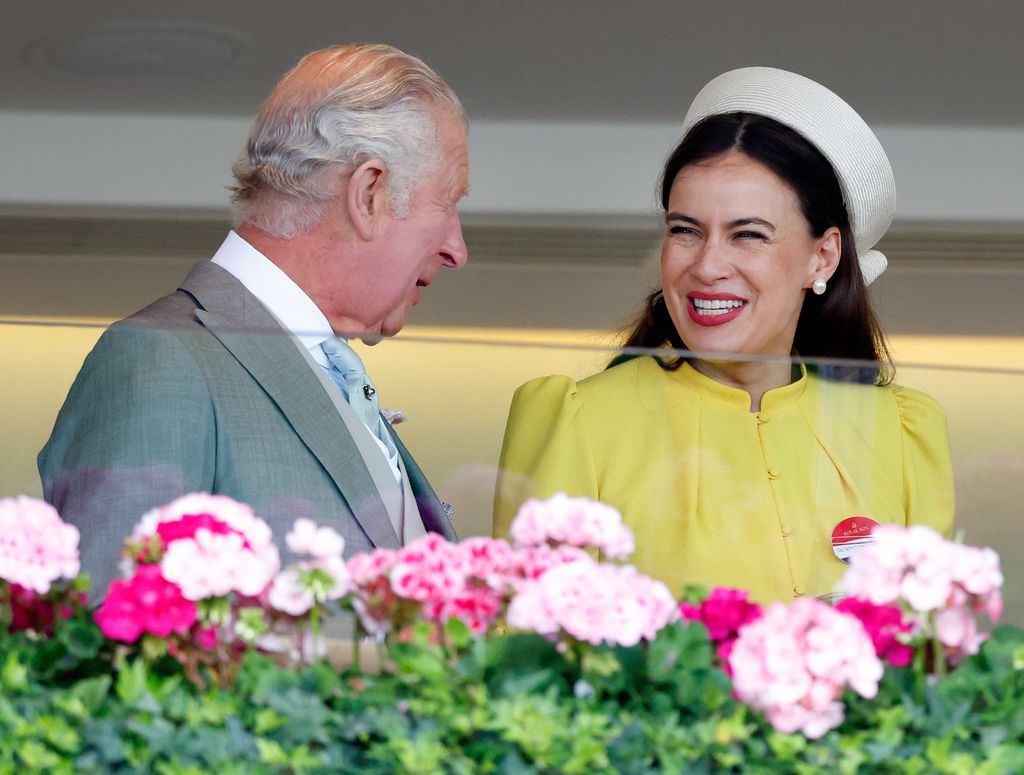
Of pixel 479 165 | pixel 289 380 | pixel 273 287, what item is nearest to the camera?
pixel 289 380

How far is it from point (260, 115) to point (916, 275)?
4482mm

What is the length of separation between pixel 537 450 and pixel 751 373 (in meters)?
0.20

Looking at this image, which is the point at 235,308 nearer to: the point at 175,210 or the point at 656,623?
the point at 656,623

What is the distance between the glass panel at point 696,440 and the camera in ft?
3.84

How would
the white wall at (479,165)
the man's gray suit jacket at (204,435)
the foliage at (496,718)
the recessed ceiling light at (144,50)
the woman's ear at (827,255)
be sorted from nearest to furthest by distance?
the foliage at (496,718), the man's gray suit jacket at (204,435), the woman's ear at (827,255), the recessed ceiling light at (144,50), the white wall at (479,165)

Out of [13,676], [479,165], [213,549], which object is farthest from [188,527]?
[479,165]

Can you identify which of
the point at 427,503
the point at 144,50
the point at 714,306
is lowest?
the point at 427,503

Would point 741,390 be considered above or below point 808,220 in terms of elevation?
below

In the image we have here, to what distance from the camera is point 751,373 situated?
3.83 feet

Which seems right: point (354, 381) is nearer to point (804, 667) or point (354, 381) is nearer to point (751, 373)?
point (751, 373)

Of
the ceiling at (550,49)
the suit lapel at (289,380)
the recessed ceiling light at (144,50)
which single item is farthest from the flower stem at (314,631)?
the recessed ceiling light at (144,50)

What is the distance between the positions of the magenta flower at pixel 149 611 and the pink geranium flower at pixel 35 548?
0.23ft

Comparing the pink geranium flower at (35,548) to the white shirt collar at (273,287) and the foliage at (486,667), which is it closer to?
the foliage at (486,667)

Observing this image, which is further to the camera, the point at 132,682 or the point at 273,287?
the point at 273,287
